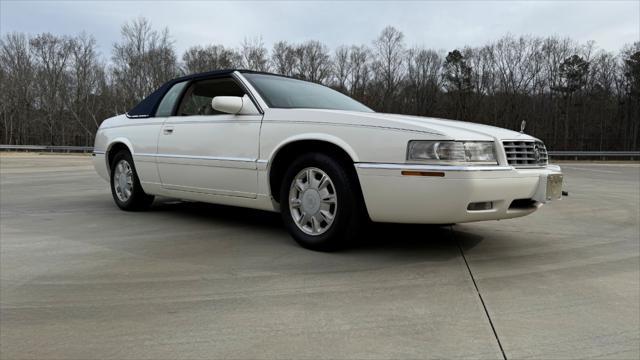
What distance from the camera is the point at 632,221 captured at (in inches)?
219

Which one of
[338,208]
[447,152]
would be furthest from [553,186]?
[338,208]

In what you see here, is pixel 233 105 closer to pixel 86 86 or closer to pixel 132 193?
pixel 132 193

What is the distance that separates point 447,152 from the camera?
3.26 metres

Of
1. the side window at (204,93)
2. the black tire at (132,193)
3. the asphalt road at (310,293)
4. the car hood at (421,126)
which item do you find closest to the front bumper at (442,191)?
the car hood at (421,126)

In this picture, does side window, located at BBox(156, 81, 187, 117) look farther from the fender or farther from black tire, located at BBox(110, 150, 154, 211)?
the fender

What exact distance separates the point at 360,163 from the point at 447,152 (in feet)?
2.01

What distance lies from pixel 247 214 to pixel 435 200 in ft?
9.41

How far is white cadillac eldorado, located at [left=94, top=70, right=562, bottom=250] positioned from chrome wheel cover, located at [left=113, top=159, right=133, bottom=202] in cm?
60

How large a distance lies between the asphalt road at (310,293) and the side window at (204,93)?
1.17m

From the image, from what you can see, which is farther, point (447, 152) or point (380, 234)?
point (380, 234)

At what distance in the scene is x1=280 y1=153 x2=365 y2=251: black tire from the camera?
353 cm

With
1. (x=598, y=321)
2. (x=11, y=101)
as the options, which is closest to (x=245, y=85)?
(x=598, y=321)

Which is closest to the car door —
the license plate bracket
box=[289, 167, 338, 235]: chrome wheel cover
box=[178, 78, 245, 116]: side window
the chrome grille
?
box=[178, 78, 245, 116]: side window

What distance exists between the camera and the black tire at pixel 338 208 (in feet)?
11.6
